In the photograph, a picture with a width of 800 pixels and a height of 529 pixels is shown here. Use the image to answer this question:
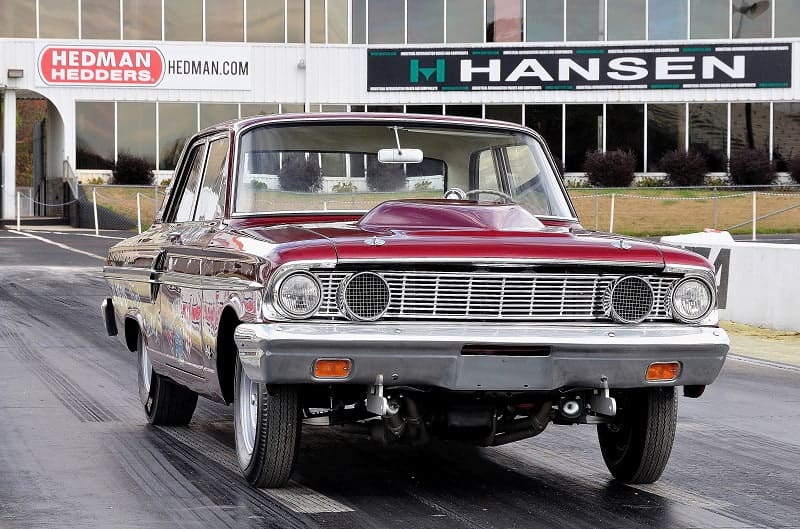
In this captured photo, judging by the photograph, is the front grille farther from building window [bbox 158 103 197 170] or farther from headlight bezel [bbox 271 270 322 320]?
building window [bbox 158 103 197 170]

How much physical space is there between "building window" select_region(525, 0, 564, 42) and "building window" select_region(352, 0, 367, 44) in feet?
18.2

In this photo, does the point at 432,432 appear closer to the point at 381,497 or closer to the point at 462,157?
the point at 381,497

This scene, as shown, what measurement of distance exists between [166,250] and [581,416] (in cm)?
282

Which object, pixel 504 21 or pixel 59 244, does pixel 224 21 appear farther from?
pixel 59 244

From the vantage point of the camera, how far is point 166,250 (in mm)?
8422

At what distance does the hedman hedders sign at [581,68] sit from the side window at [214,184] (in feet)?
138

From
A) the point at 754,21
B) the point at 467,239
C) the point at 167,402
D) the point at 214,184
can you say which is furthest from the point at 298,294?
the point at 754,21

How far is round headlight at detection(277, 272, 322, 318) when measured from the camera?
6.35 metres

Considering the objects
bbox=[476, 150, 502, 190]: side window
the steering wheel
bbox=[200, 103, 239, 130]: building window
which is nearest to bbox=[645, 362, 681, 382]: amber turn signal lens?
the steering wheel

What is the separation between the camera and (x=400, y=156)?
26.9ft

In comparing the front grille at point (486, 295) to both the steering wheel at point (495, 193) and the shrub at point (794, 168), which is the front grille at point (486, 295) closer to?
the steering wheel at point (495, 193)

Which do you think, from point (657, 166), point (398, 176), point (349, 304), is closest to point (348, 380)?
point (349, 304)

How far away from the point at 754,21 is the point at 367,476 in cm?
4483

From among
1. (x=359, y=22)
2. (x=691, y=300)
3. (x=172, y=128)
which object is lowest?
(x=691, y=300)
